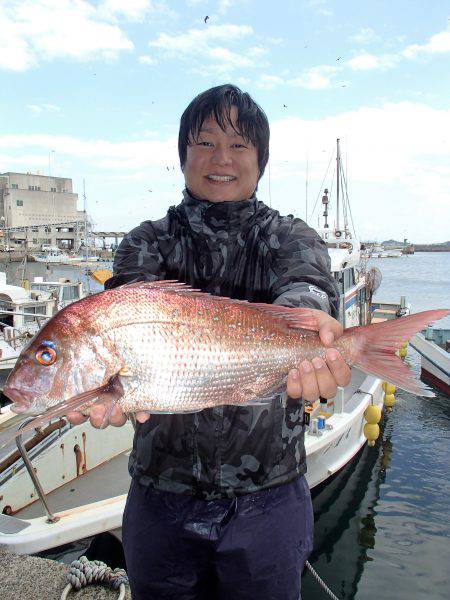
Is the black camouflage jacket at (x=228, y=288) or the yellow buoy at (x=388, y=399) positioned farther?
the yellow buoy at (x=388, y=399)

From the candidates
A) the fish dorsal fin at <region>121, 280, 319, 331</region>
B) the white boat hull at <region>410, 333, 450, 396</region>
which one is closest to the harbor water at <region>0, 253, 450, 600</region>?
the white boat hull at <region>410, 333, 450, 396</region>

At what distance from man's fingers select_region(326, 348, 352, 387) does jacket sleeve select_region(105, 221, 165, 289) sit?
108 centimetres

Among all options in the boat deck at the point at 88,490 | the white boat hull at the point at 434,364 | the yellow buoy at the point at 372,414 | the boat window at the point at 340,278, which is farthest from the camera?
the white boat hull at the point at 434,364

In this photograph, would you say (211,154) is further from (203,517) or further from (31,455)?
(31,455)

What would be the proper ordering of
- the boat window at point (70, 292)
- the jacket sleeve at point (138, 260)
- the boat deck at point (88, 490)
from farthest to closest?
the boat window at point (70, 292) < the boat deck at point (88, 490) < the jacket sleeve at point (138, 260)

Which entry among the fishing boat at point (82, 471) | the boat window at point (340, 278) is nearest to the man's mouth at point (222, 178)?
the fishing boat at point (82, 471)

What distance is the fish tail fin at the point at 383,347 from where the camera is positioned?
86.7 inches

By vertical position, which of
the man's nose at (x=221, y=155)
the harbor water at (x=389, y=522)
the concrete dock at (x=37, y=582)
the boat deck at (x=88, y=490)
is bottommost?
the harbor water at (x=389, y=522)

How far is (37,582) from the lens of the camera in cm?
366

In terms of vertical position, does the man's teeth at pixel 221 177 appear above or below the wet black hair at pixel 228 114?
below

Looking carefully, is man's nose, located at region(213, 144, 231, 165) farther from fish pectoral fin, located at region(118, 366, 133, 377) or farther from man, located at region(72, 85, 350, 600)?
fish pectoral fin, located at region(118, 366, 133, 377)

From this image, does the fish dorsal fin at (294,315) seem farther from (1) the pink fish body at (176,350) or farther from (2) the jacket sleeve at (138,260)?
(2) the jacket sleeve at (138,260)

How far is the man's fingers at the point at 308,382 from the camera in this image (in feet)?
7.20

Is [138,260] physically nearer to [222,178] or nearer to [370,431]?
[222,178]
